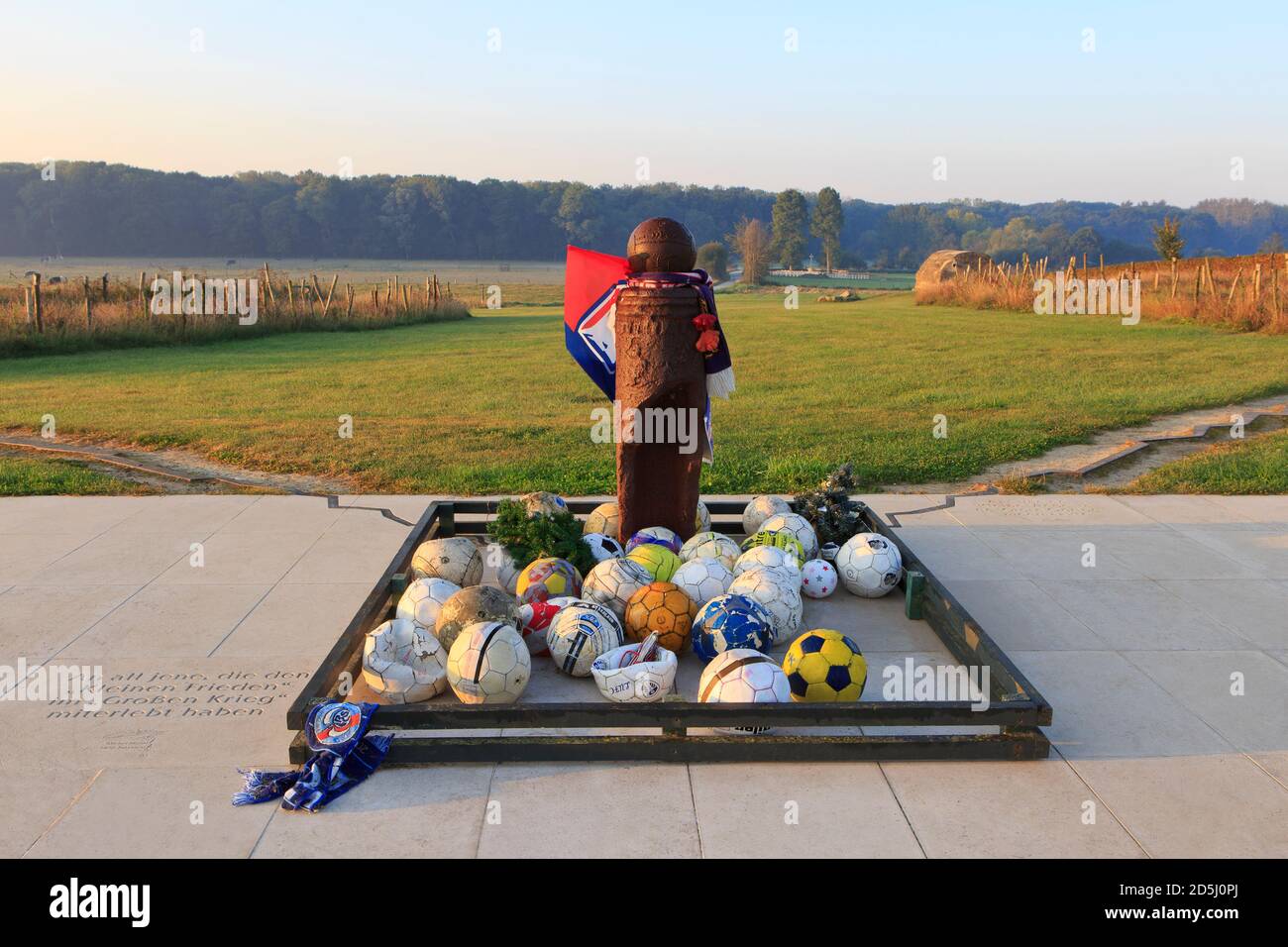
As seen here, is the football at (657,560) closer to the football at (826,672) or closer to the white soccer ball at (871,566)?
the white soccer ball at (871,566)

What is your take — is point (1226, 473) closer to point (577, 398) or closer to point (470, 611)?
point (470, 611)

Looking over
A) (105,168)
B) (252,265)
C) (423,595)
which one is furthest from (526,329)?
(105,168)

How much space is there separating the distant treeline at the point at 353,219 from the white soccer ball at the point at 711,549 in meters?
80.9

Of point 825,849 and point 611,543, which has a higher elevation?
point 611,543

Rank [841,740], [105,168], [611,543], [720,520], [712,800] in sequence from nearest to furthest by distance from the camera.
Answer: [712,800], [841,740], [611,543], [720,520], [105,168]

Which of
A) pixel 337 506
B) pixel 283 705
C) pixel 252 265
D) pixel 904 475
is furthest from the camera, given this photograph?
pixel 252 265

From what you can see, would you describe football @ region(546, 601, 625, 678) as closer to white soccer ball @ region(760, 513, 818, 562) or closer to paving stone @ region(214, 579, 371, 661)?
paving stone @ region(214, 579, 371, 661)

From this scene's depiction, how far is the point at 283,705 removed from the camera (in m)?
5.52

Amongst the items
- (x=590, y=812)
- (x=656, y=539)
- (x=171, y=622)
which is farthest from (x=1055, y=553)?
(x=171, y=622)

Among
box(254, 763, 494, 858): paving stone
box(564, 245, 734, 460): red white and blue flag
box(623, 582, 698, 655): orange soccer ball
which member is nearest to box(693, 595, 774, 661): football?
box(623, 582, 698, 655): orange soccer ball

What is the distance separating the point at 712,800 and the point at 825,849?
1.89ft

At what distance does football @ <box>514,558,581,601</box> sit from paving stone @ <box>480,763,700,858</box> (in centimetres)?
186

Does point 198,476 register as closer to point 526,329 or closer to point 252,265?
point 526,329

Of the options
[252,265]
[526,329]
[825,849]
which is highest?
[252,265]
